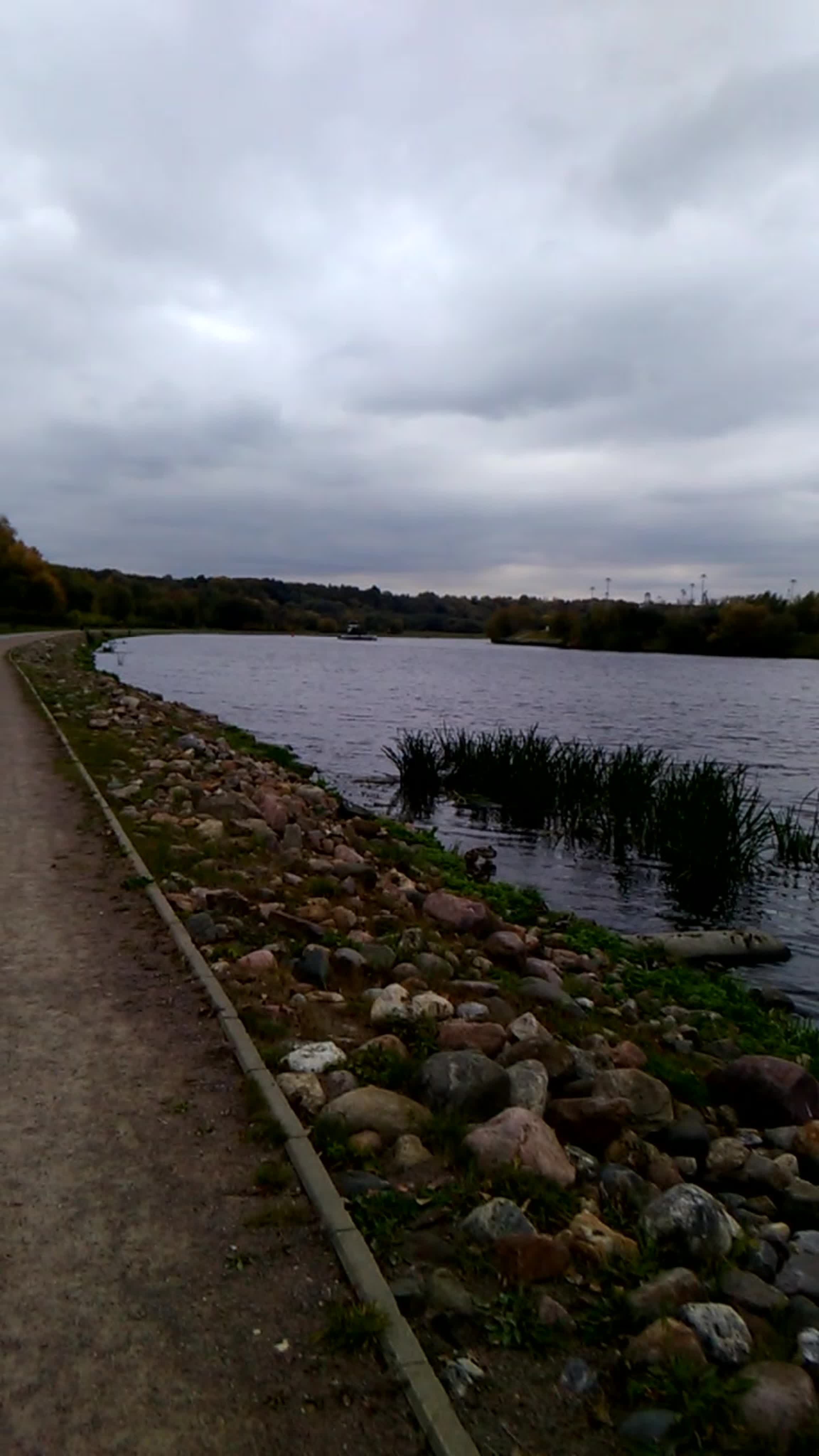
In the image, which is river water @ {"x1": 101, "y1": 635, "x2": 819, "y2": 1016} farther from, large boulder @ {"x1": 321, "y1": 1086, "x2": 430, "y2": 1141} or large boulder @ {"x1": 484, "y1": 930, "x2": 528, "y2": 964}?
large boulder @ {"x1": 321, "y1": 1086, "x2": 430, "y2": 1141}

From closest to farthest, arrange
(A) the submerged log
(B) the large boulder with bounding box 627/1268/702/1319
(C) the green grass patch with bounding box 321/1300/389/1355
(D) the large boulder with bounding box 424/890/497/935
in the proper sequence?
(C) the green grass patch with bounding box 321/1300/389/1355 → (B) the large boulder with bounding box 627/1268/702/1319 → (D) the large boulder with bounding box 424/890/497/935 → (A) the submerged log

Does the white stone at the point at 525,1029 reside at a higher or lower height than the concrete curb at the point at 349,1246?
lower

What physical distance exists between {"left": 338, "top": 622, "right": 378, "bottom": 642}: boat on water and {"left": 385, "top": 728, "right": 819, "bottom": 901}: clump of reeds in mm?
139220

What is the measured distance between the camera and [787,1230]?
462 centimetres

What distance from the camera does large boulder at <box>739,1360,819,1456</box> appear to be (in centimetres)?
306

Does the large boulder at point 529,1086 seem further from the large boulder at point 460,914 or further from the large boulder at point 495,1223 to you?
the large boulder at point 460,914

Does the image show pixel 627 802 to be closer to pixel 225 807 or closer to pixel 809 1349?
pixel 225 807

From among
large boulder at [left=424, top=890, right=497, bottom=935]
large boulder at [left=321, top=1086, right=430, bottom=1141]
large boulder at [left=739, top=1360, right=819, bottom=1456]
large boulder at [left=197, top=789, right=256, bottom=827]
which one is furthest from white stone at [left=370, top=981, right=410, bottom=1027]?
large boulder at [left=197, top=789, right=256, bottom=827]

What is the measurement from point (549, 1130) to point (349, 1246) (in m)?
1.39

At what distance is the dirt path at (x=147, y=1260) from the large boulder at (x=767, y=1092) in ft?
10.5

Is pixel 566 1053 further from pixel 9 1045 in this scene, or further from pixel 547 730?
pixel 547 730

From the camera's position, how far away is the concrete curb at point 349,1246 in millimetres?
2986

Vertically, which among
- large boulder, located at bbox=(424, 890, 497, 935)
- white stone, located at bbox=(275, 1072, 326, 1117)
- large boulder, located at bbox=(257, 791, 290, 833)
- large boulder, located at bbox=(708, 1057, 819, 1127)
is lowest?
large boulder, located at bbox=(708, 1057, 819, 1127)

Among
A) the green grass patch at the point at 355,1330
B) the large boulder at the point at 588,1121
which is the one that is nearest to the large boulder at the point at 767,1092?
the large boulder at the point at 588,1121
